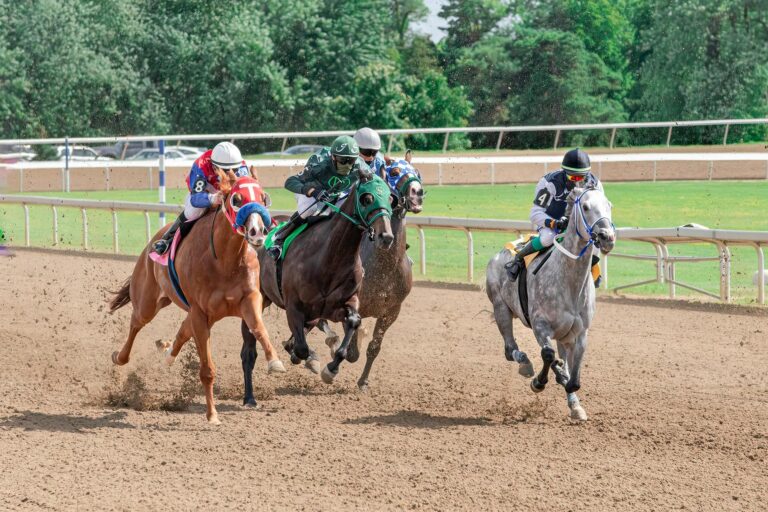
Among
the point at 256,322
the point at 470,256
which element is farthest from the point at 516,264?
the point at 470,256

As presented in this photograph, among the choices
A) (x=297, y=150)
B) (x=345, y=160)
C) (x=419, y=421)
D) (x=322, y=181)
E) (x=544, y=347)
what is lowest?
(x=419, y=421)

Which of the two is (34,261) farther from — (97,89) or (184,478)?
(97,89)

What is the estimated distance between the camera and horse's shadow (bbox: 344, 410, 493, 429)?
7367mm

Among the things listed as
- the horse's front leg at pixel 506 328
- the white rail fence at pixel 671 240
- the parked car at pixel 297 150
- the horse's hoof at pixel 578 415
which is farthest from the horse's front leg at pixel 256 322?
the parked car at pixel 297 150

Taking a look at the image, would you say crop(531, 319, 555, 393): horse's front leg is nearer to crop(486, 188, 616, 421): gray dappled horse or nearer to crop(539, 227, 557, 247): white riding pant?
crop(486, 188, 616, 421): gray dappled horse

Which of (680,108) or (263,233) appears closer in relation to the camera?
(263,233)

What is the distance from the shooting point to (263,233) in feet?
21.6

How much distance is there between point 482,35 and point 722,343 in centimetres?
4523

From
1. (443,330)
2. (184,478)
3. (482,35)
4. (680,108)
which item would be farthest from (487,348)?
(482,35)

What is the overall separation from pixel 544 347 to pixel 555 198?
1029 millimetres

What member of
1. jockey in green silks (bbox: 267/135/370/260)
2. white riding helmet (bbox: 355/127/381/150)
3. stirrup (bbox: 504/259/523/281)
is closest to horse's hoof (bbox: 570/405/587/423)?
stirrup (bbox: 504/259/523/281)

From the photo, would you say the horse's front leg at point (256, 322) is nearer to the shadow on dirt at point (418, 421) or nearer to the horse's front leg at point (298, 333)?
the horse's front leg at point (298, 333)

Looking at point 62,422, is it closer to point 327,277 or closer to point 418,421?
point 327,277

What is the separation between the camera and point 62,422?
7391 millimetres
